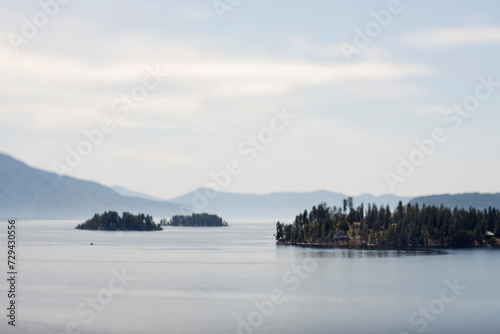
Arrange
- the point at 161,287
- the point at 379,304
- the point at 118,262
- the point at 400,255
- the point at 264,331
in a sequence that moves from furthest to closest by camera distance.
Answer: the point at 400,255, the point at 118,262, the point at 161,287, the point at 379,304, the point at 264,331

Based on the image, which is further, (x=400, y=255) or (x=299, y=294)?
(x=400, y=255)

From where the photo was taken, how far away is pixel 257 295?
322 ft

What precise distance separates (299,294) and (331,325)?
24474 mm

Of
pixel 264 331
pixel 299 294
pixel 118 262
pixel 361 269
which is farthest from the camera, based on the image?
pixel 118 262

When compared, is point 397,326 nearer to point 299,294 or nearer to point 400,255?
point 299,294

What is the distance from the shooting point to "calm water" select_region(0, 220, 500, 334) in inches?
2980

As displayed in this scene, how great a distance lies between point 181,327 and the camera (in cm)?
7319

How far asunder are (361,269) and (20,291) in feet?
228

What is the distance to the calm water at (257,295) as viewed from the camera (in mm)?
75688

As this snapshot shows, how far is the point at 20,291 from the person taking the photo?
100562mm

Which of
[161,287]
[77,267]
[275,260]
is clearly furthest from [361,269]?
[77,267]

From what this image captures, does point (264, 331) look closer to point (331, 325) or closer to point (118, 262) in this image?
point (331, 325)

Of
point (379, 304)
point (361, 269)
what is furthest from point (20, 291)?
point (361, 269)

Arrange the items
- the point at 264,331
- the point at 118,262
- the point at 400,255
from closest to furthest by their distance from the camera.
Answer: the point at 264,331, the point at 118,262, the point at 400,255
